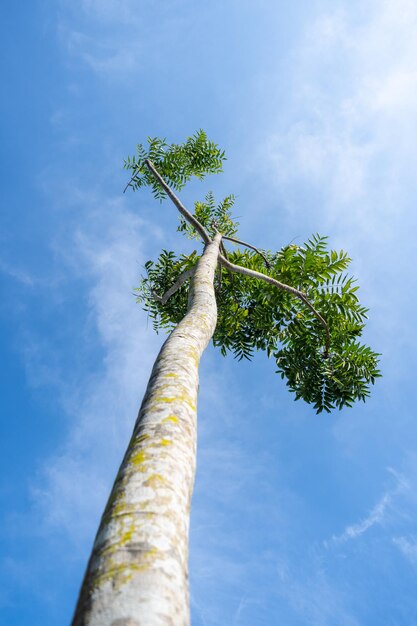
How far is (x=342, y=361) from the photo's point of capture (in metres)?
8.67

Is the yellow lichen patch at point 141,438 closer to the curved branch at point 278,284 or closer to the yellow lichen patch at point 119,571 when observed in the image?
the yellow lichen patch at point 119,571

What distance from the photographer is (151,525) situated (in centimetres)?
178

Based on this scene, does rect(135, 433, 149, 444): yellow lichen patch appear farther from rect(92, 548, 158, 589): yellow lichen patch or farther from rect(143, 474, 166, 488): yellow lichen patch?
rect(92, 548, 158, 589): yellow lichen patch

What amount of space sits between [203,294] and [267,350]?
4.86m

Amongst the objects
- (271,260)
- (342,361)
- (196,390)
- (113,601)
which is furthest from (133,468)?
(271,260)

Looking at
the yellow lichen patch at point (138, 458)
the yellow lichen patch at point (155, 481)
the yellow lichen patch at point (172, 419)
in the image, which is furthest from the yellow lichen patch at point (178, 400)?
the yellow lichen patch at point (155, 481)

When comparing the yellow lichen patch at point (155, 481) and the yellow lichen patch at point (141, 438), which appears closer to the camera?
the yellow lichen patch at point (155, 481)

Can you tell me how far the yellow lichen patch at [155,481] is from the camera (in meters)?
2.03

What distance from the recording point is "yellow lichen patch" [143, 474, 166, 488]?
2027 millimetres

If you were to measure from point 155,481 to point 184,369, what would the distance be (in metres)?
1.31

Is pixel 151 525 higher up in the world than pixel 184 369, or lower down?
lower down

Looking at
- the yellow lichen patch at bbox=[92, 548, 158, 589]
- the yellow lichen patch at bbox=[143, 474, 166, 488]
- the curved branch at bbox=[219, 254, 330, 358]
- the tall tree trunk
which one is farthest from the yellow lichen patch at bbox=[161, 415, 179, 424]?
the curved branch at bbox=[219, 254, 330, 358]

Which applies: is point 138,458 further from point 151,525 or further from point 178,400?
point 178,400

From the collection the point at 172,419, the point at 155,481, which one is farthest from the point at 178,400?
the point at 155,481
